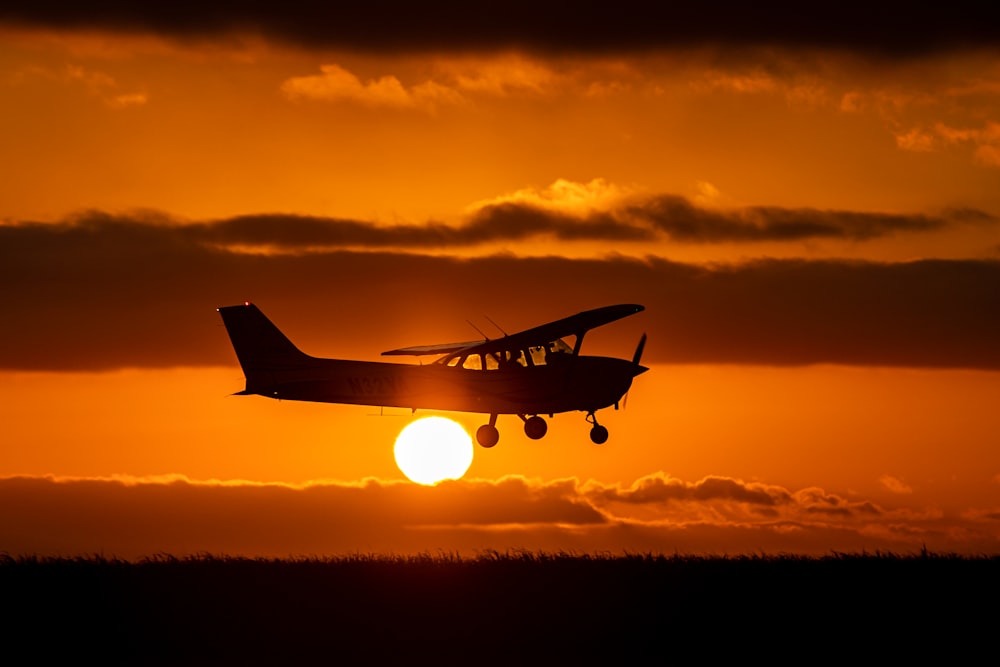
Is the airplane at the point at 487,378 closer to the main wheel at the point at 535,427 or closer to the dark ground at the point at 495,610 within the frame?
the main wheel at the point at 535,427

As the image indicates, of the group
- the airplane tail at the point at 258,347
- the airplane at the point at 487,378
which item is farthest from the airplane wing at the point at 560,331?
the airplane tail at the point at 258,347

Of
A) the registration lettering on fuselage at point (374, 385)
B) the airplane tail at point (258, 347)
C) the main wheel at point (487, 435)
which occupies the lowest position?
the main wheel at point (487, 435)

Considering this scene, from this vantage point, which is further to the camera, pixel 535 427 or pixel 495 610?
pixel 535 427

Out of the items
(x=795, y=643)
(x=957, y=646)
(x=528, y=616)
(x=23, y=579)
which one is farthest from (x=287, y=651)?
(x=957, y=646)

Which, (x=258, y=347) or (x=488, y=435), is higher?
(x=258, y=347)

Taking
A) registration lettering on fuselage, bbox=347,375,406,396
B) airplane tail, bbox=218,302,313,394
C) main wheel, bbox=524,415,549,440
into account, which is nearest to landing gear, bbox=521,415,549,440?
main wheel, bbox=524,415,549,440

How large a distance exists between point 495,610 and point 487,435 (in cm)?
880

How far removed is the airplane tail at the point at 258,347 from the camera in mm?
49938

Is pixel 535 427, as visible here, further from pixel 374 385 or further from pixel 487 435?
pixel 374 385

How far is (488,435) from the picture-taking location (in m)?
48.9

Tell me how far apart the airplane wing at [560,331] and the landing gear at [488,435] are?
2.26m

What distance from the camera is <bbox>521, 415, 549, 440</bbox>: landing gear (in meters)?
49.2

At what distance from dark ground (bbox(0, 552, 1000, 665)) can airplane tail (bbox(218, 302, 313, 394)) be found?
23.9 feet

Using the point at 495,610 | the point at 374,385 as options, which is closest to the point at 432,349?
the point at 374,385
